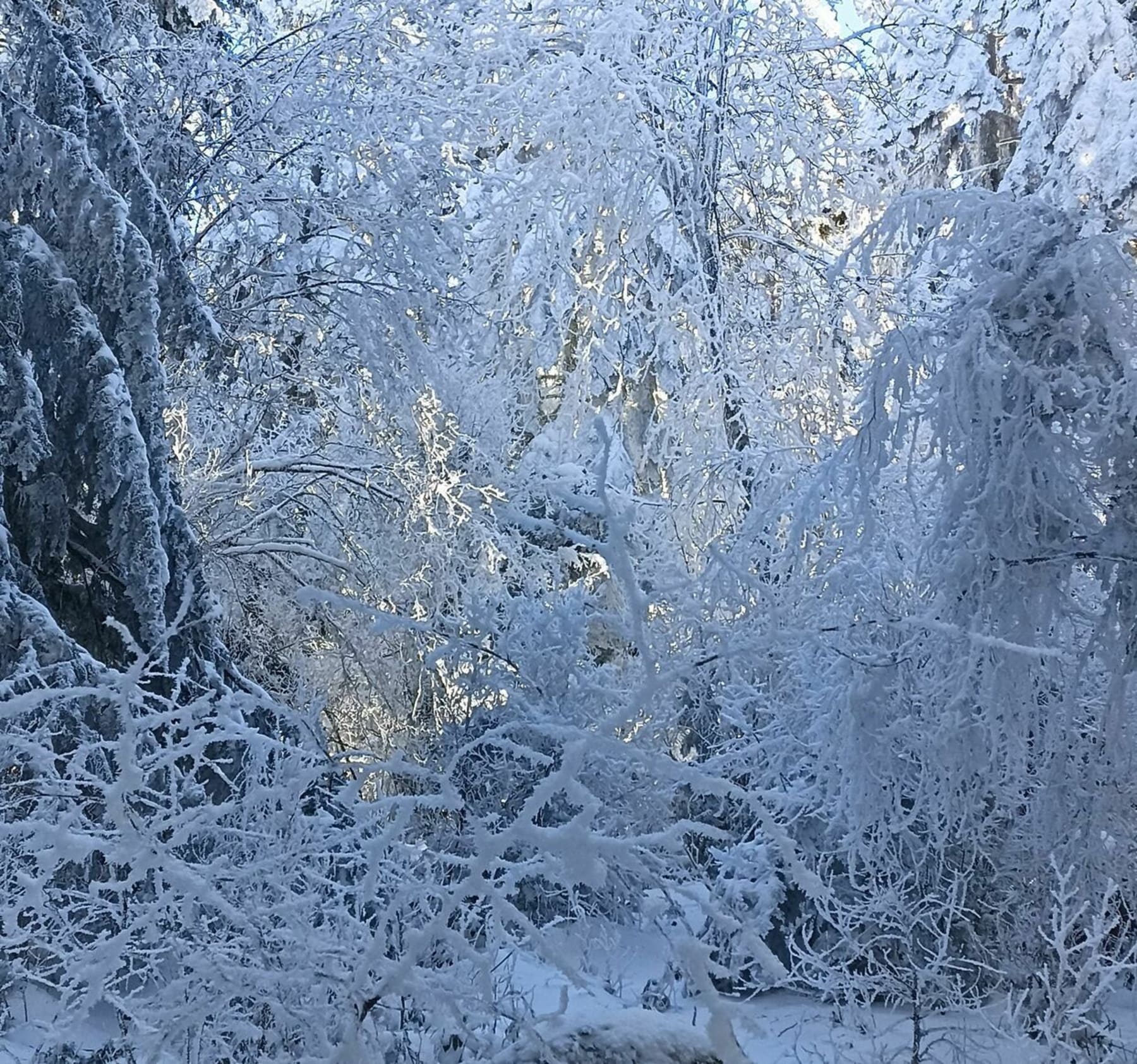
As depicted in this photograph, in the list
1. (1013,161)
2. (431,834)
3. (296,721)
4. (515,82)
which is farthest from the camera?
(1013,161)

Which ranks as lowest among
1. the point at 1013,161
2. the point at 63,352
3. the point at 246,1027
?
the point at 246,1027

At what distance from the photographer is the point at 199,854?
4820 millimetres

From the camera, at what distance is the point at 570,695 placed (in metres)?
7.43

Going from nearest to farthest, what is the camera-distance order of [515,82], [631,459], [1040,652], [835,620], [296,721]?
1. [1040,652]
2. [296,721]
3. [835,620]
4. [515,82]
5. [631,459]

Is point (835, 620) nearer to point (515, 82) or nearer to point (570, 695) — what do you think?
point (570, 695)

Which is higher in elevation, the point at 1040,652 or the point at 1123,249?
the point at 1123,249

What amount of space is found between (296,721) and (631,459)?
8184mm

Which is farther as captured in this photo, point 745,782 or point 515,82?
point 515,82

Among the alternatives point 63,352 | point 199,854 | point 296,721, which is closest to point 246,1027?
point 296,721

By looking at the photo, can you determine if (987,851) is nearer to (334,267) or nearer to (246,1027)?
(246,1027)

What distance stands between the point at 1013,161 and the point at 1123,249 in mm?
8310

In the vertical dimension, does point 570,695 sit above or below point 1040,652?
below

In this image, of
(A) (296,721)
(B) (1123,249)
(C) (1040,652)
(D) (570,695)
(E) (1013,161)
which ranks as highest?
(E) (1013,161)

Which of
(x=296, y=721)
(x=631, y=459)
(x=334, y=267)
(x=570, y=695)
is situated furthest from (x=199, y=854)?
(x=631, y=459)
